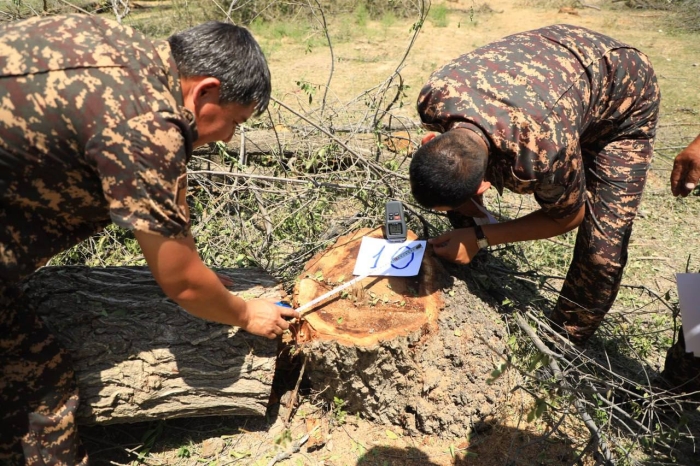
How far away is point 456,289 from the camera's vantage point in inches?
98.1

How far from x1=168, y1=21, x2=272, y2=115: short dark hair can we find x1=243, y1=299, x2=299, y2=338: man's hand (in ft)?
2.53

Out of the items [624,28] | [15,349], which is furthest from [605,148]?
[624,28]

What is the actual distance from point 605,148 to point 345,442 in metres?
1.89

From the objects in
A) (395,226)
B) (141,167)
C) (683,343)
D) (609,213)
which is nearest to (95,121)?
(141,167)

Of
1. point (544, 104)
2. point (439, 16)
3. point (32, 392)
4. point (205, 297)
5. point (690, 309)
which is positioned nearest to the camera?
point (205, 297)

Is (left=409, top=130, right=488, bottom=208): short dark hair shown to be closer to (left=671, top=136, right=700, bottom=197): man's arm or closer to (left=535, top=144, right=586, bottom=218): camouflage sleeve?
(left=535, top=144, right=586, bottom=218): camouflage sleeve

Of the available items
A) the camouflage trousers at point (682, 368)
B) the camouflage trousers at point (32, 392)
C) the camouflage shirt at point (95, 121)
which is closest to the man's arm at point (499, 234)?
the camouflage trousers at point (682, 368)

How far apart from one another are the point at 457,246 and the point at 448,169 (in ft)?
2.09

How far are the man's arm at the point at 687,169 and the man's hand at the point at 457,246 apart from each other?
1.01m

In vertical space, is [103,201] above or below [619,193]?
above

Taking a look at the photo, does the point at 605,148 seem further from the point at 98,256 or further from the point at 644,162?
the point at 98,256

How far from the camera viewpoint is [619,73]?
99.1 inches

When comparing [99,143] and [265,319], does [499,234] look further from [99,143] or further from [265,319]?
[99,143]

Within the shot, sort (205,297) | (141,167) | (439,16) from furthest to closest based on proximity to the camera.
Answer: (439,16) < (205,297) < (141,167)
